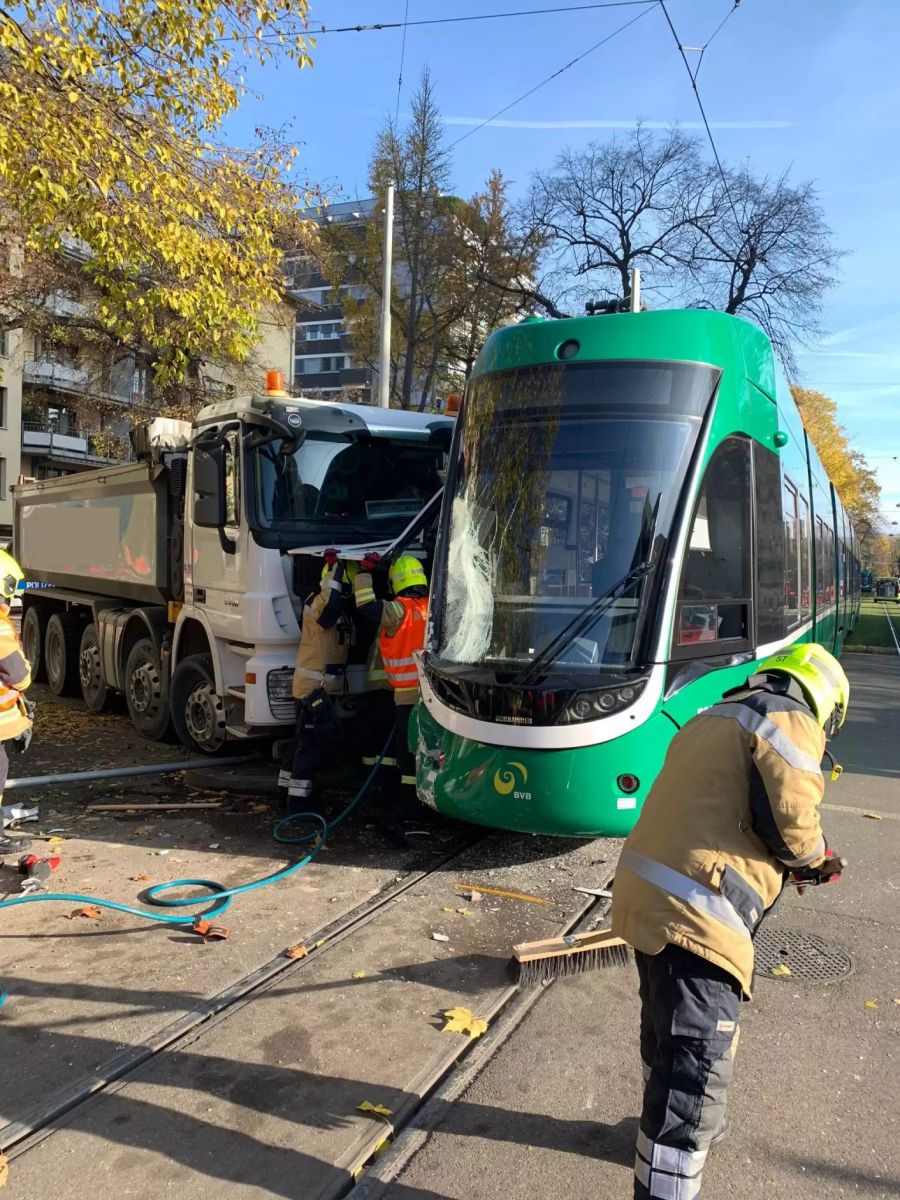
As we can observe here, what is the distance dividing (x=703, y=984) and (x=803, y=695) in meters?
0.85

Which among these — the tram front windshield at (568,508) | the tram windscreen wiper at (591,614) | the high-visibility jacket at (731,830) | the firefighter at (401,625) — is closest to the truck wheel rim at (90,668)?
the firefighter at (401,625)

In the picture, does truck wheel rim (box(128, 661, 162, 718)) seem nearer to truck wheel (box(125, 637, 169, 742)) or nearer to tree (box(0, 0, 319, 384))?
truck wheel (box(125, 637, 169, 742))

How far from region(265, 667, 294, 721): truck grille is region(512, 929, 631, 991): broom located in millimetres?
2961

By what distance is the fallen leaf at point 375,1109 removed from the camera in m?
3.08

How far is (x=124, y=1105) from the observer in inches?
122

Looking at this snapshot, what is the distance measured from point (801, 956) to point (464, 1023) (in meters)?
1.80

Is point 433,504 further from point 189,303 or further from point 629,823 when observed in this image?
point 189,303

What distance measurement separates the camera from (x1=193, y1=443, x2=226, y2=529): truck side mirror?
6.96m

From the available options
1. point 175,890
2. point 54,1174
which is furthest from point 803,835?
point 175,890

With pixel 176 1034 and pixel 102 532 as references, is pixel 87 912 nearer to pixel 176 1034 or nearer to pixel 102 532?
pixel 176 1034

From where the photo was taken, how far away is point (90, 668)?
1071 centimetres

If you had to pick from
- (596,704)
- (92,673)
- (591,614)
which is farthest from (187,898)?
(92,673)

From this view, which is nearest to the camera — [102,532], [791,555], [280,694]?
[280,694]

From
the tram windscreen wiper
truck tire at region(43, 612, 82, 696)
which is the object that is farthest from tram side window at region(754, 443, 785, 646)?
truck tire at region(43, 612, 82, 696)
